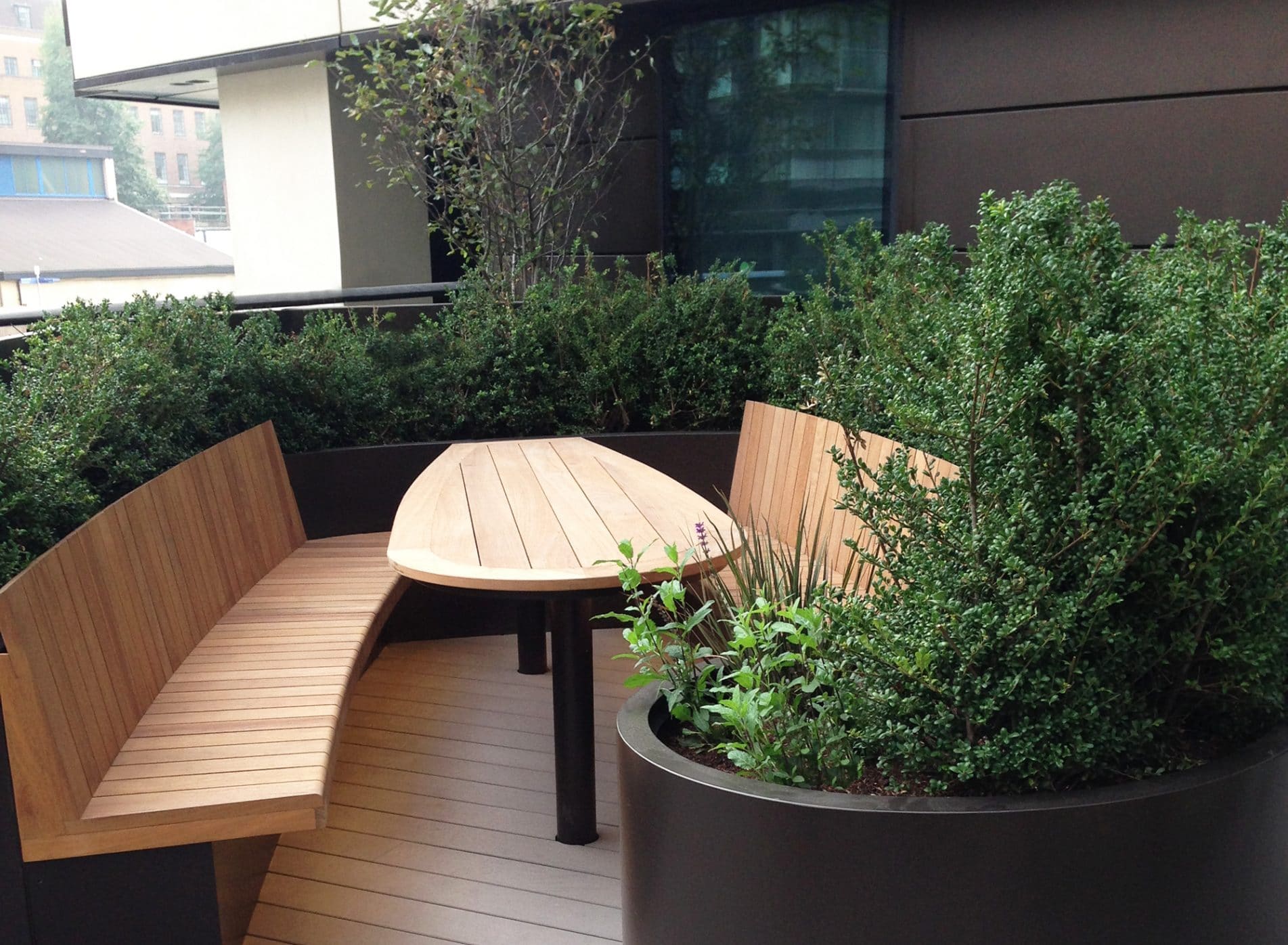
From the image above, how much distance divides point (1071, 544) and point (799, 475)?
2421 millimetres

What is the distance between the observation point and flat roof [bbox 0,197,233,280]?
17.0 metres

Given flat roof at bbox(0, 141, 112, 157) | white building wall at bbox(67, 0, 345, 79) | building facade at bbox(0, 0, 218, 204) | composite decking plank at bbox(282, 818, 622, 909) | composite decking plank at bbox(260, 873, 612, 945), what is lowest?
composite decking plank at bbox(282, 818, 622, 909)

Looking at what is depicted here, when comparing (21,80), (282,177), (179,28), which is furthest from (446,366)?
(21,80)

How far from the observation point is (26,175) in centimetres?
1975

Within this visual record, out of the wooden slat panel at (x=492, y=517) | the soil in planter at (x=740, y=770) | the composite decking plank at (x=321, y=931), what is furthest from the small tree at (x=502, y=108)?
the soil in planter at (x=740, y=770)

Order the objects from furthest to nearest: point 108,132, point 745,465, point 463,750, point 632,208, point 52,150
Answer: point 108,132 → point 52,150 → point 632,208 → point 745,465 → point 463,750

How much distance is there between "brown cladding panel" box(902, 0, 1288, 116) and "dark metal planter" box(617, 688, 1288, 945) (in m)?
4.93

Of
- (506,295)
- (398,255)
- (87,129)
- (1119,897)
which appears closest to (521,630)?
(506,295)

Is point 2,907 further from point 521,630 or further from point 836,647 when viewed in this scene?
point 521,630

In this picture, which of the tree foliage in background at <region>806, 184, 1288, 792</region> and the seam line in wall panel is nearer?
the tree foliage in background at <region>806, 184, 1288, 792</region>

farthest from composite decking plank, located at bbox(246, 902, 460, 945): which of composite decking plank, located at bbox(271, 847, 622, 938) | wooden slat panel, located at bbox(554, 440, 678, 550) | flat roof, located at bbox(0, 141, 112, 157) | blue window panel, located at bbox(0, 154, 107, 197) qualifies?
flat roof, located at bbox(0, 141, 112, 157)

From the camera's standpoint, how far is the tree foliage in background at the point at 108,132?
30.3 metres

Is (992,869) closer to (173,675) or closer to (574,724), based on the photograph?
(574,724)

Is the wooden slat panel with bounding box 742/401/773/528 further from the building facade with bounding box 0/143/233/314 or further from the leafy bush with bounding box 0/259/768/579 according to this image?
the building facade with bounding box 0/143/233/314
